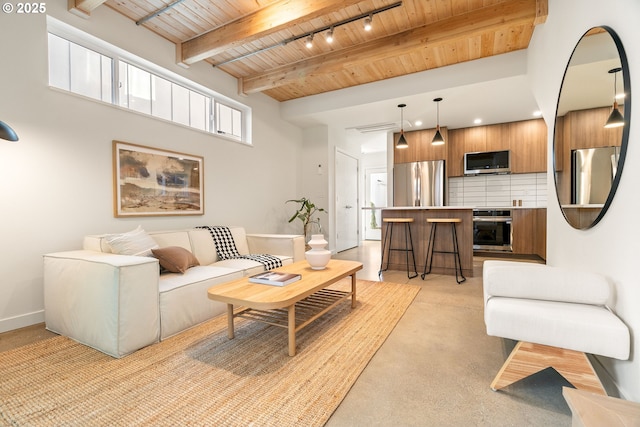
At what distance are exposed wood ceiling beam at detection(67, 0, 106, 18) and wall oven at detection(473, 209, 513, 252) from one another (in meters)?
6.04

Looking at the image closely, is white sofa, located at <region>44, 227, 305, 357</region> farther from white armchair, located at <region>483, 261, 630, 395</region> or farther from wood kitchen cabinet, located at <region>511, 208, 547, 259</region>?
wood kitchen cabinet, located at <region>511, 208, 547, 259</region>

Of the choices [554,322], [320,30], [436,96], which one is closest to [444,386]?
[554,322]

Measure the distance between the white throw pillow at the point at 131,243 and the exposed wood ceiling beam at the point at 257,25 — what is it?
222 cm

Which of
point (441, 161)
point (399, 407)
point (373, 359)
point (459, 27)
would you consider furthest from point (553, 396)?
point (441, 161)

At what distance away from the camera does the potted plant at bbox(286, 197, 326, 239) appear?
5.36 metres

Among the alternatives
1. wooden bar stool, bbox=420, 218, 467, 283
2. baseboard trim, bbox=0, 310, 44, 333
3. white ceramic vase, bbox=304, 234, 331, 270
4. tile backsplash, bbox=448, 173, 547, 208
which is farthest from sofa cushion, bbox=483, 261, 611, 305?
tile backsplash, bbox=448, 173, 547, 208

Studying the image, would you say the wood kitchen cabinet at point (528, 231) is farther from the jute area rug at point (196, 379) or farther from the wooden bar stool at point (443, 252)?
the jute area rug at point (196, 379)

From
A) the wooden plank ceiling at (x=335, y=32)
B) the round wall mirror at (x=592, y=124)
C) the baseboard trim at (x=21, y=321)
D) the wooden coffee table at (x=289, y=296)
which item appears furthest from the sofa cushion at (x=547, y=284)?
the baseboard trim at (x=21, y=321)

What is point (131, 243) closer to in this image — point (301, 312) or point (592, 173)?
point (301, 312)

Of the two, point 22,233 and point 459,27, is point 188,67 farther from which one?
point 459,27

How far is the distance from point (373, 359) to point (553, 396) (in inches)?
36.8

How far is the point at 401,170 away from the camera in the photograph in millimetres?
6262

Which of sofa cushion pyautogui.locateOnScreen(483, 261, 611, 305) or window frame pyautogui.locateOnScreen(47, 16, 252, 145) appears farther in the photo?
window frame pyautogui.locateOnScreen(47, 16, 252, 145)

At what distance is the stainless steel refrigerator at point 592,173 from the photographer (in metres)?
1.58
